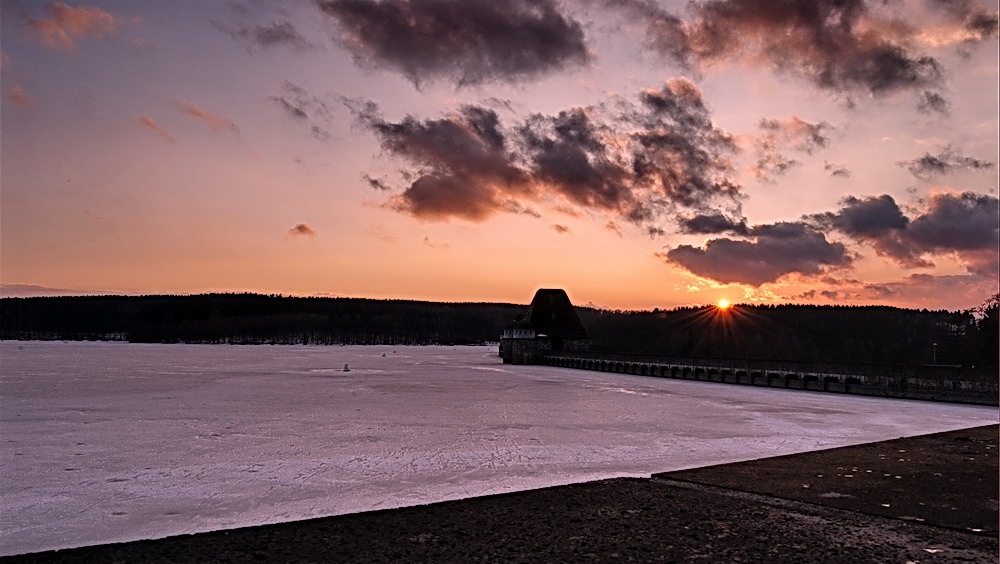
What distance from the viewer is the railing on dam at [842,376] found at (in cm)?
2947

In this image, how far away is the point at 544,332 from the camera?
3029 inches

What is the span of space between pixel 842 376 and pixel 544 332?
4295 cm

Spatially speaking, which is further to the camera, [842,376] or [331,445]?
[842,376]

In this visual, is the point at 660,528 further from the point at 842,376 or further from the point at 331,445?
the point at 842,376

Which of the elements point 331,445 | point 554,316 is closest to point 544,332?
point 554,316

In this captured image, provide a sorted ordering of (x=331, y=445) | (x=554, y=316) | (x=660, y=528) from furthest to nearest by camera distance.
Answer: (x=554, y=316), (x=331, y=445), (x=660, y=528)

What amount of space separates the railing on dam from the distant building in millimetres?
17894

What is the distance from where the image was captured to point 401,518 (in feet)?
27.7

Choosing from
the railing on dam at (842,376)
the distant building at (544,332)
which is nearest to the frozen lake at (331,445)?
the railing on dam at (842,376)

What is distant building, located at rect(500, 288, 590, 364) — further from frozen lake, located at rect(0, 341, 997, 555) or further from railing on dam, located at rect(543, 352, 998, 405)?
frozen lake, located at rect(0, 341, 997, 555)

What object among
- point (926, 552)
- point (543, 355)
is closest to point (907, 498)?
point (926, 552)

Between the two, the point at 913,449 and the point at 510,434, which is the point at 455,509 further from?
the point at 913,449

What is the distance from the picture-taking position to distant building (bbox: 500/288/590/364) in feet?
250

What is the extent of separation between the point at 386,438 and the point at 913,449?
12.2 metres
